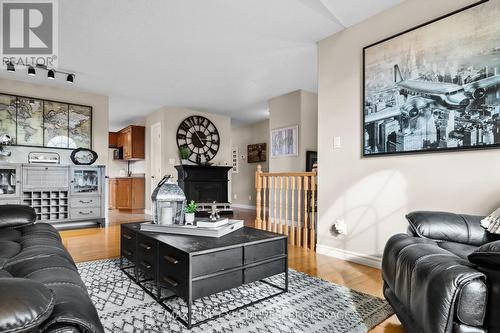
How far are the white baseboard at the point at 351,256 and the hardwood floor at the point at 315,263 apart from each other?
64 mm

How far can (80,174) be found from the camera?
15.4ft

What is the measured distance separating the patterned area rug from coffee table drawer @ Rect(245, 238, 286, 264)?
306 mm

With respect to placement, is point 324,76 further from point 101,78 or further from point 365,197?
point 101,78

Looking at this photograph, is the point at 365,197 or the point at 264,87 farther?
the point at 264,87

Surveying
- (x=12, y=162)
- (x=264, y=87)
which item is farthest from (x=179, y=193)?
(x=12, y=162)

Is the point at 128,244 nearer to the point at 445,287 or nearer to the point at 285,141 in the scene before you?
the point at 445,287

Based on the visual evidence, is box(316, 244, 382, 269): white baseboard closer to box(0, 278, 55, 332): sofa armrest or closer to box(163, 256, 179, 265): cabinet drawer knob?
box(163, 256, 179, 265): cabinet drawer knob

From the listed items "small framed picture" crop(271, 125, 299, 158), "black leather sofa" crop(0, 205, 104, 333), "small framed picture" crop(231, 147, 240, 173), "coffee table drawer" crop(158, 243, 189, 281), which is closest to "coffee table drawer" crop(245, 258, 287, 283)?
"coffee table drawer" crop(158, 243, 189, 281)

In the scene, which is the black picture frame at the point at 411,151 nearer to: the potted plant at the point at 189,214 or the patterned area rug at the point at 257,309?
the patterned area rug at the point at 257,309

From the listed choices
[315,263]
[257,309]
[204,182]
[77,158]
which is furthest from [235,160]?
[257,309]

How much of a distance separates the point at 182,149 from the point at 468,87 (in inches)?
207

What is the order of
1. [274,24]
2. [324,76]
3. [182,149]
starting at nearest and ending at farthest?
[274,24] < [324,76] < [182,149]

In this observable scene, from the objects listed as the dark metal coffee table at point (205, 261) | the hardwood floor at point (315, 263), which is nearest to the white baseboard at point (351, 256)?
the hardwood floor at point (315, 263)

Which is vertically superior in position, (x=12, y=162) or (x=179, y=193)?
(x=12, y=162)
